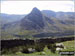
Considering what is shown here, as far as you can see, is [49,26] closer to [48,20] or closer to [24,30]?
[48,20]

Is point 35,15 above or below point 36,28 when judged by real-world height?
above

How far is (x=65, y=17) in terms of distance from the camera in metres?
162

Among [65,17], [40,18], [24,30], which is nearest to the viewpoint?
[24,30]

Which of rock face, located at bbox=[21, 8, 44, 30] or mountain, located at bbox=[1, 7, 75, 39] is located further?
rock face, located at bbox=[21, 8, 44, 30]

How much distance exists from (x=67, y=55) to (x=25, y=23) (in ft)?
364

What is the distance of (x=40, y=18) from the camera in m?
119

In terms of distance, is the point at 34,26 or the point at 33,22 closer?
the point at 33,22

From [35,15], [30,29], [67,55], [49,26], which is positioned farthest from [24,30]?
[67,55]

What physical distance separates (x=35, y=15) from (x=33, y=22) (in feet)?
15.0

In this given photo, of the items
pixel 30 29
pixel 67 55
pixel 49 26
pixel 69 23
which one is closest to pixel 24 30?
pixel 30 29

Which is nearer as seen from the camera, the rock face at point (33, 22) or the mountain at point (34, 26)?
the mountain at point (34, 26)

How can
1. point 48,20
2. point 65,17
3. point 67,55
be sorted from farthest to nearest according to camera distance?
point 65,17, point 48,20, point 67,55

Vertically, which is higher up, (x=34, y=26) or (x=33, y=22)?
(x=33, y=22)

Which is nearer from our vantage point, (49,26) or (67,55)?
(67,55)
